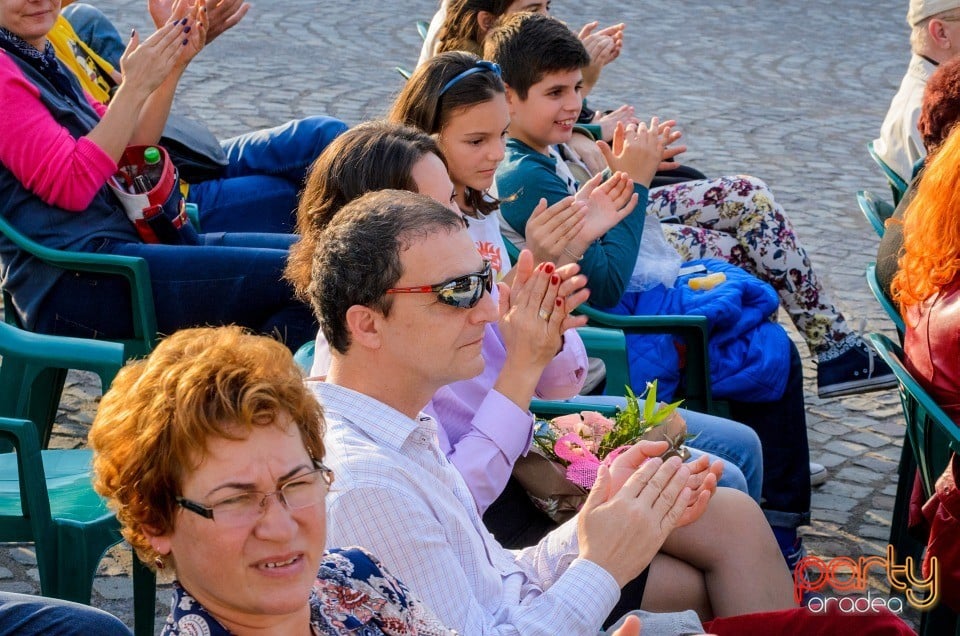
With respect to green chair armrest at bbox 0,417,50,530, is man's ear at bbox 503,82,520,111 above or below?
above

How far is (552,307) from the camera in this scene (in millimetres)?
3084

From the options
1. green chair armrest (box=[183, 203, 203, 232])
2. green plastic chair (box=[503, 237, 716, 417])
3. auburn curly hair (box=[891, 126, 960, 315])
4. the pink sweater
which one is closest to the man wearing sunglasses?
auburn curly hair (box=[891, 126, 960, 315])

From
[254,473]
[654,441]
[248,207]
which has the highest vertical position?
[254,473]

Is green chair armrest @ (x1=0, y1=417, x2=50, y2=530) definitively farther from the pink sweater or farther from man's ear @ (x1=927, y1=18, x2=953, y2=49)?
man's ear @ (x1=927, y1=18, x2=953, y2=49)

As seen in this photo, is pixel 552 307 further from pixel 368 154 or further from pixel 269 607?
pixel 269 607

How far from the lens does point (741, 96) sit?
10.3 meters

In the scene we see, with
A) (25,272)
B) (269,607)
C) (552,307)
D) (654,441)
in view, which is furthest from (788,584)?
(25,272)

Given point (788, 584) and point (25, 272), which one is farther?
point (25, 272)

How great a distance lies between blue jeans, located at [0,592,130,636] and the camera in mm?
2285

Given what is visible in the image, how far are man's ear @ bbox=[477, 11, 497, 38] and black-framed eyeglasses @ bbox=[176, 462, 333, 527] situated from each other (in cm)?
350

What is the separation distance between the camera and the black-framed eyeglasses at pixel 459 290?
8.64ft

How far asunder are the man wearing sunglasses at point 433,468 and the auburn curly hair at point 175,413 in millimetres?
328

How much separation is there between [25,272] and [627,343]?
6.51ft

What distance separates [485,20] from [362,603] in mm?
3554
